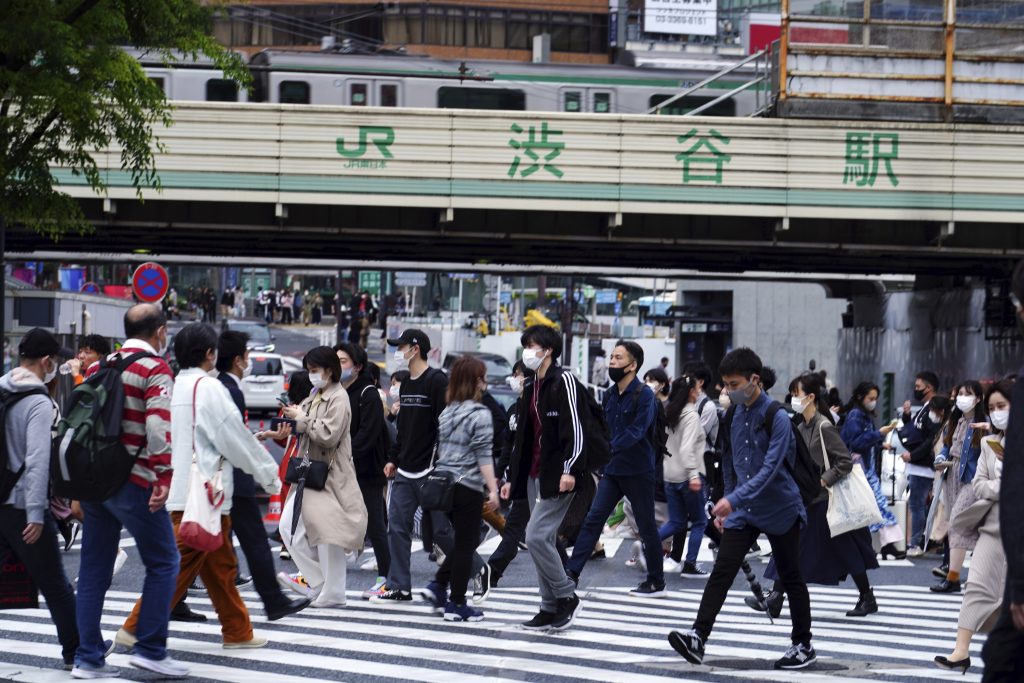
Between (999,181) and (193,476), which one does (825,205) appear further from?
(193,476)

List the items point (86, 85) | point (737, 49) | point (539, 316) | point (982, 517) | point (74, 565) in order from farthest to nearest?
point (737, 49)
point (539, 316)
point (86, 85)
point (74, 565)
point (982, 517)

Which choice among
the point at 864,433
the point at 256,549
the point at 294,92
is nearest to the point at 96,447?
the point at 256,549

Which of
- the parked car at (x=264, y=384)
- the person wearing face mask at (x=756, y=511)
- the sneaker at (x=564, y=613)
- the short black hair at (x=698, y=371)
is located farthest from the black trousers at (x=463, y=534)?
the parked car at (x=264, y=384)

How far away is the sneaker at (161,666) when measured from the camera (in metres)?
7.44

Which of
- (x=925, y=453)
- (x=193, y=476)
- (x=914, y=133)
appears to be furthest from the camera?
(x=914, y=133)

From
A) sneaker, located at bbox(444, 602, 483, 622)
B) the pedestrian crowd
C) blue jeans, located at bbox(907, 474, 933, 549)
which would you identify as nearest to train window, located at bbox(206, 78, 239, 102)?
the pedestrian crowd

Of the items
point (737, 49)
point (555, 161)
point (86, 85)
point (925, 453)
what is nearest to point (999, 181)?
point (555, 161)

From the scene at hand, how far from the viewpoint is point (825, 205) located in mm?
25859

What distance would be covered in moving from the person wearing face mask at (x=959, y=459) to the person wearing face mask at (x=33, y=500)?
19.4ft

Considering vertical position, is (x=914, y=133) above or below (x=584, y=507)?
above

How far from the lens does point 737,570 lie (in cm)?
822

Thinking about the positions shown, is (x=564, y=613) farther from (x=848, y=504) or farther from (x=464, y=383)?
(x=848, y=504)

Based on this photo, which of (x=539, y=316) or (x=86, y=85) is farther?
(x=539, y=316)

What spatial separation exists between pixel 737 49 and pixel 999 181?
4070 centimetres
